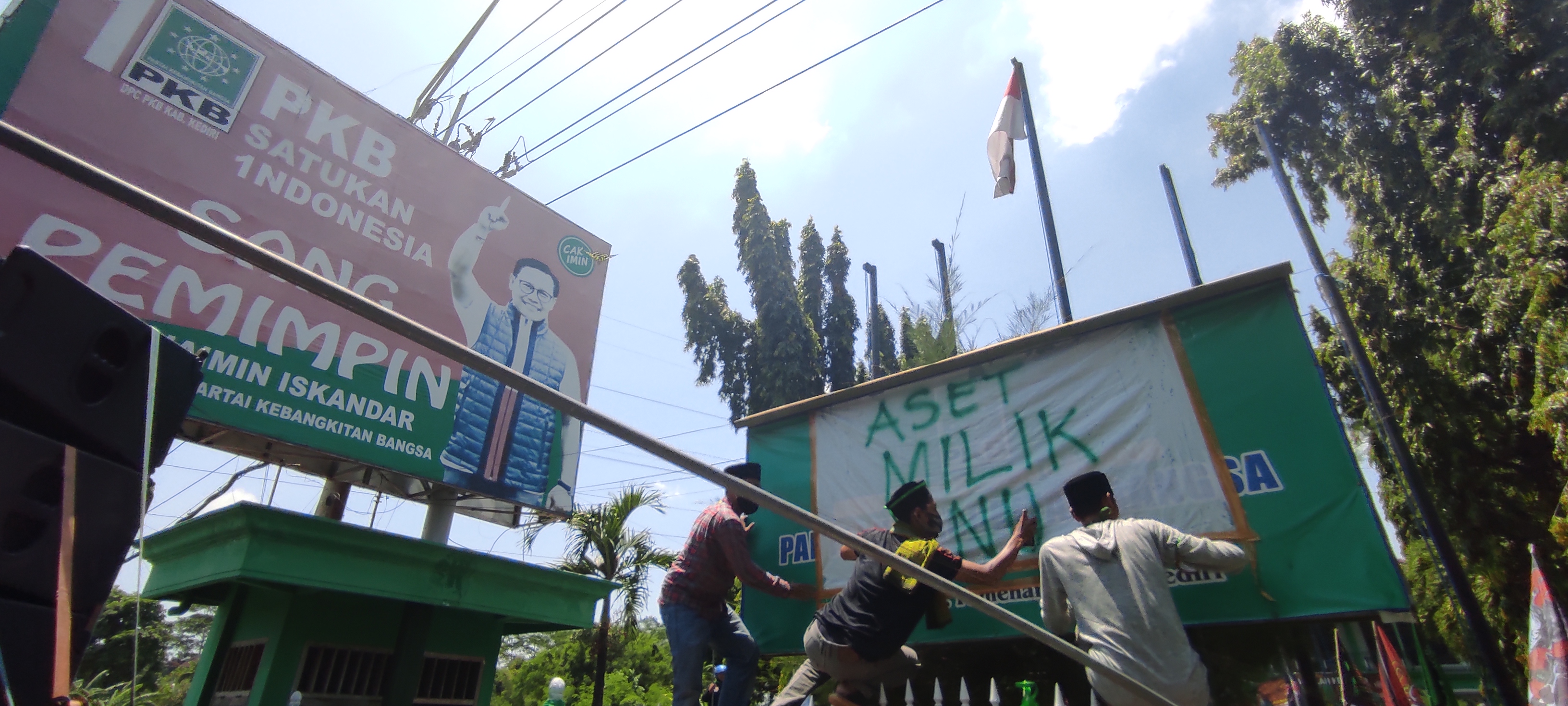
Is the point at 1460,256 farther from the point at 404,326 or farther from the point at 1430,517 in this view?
the point at 404,326

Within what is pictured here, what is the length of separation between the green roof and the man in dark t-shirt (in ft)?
12.8

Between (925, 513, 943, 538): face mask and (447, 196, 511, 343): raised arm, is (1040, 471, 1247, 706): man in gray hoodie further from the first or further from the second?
(447, 196, 511, 343): raised arm

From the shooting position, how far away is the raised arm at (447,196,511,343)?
324 inches

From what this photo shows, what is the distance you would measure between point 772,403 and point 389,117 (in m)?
9.76

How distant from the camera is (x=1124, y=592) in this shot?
2.95m

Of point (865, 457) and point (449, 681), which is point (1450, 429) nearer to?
point (865, 457)

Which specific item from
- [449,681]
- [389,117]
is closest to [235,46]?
[389,117]

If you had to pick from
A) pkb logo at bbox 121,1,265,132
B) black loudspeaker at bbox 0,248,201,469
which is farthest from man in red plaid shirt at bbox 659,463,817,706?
pkb logo at bbox 121,1,265,132

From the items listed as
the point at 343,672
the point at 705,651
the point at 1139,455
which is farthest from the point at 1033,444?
the point at 343,672

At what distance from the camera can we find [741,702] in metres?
4.13

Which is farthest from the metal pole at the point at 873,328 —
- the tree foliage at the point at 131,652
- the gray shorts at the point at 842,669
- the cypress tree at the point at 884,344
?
the tree foliage at the point at 131,652

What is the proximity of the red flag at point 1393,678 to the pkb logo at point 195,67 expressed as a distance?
378 inches

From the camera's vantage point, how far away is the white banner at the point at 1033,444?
3752 millimetres

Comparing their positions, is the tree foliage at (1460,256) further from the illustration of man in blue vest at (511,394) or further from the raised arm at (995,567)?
the illustration of man in blue vest at (511,394)
